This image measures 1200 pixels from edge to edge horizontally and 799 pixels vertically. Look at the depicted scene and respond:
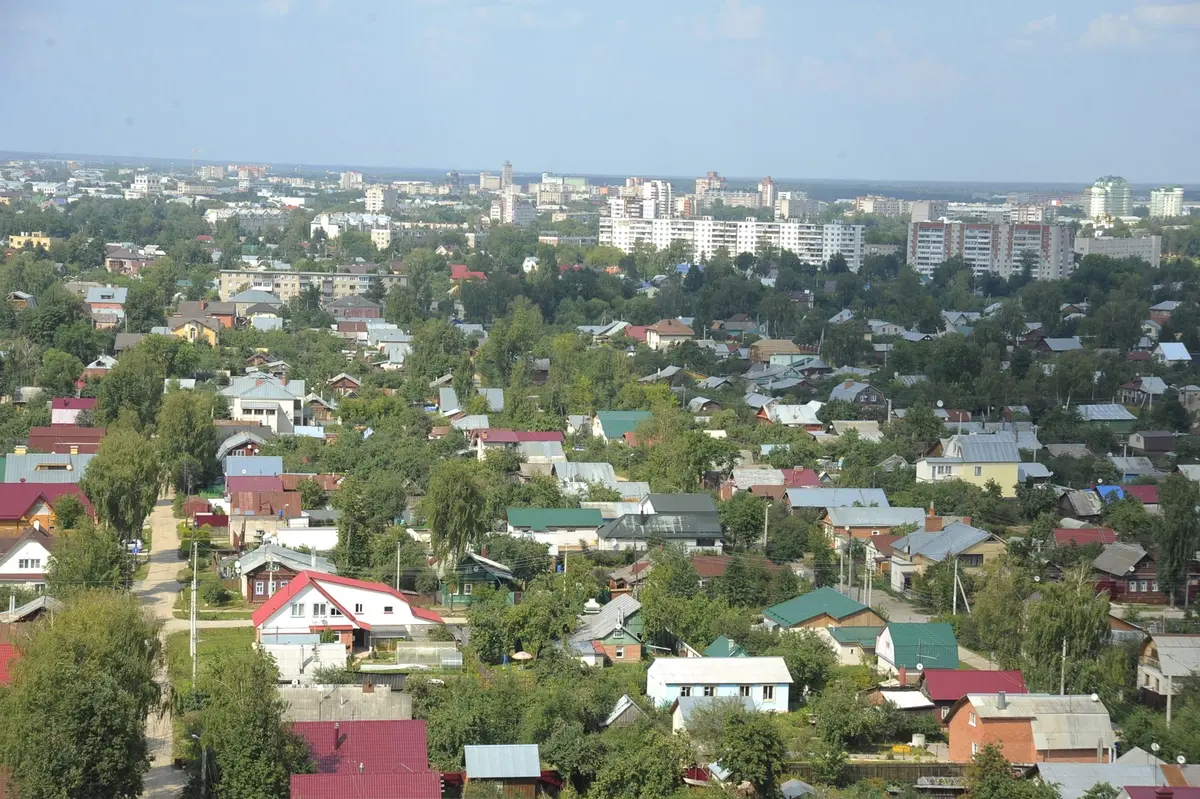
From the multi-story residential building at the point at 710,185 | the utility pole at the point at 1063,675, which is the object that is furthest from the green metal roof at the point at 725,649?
the multi-story residential building at the point at 710,185

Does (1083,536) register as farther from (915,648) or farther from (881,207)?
(881,207)

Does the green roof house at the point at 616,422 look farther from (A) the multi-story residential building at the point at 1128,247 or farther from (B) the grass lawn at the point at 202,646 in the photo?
(A) the multi-story residential building at the point at 1128,247

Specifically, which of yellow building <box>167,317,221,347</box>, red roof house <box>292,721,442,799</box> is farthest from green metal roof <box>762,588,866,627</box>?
yellow building <box>167,317,221,347</box>

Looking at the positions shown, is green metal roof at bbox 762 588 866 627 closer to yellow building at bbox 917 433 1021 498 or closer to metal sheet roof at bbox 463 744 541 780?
metal sheet roof at bbox 463 744 541 780

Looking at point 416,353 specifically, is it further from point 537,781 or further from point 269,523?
point 537,781

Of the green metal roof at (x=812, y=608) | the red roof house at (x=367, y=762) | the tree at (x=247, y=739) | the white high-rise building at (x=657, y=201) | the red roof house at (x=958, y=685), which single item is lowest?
the green metal roof at (x=812, y=608)
